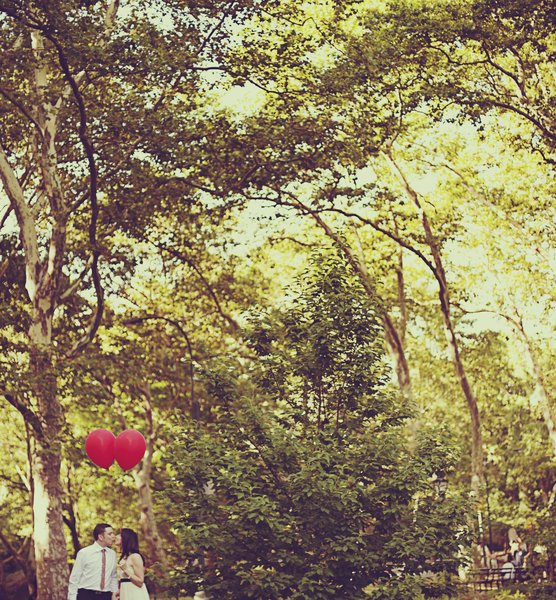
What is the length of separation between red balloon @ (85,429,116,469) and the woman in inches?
120

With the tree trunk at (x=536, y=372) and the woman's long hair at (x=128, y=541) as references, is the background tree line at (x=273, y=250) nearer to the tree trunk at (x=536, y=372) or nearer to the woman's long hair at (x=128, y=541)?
the tree trunk at (x=536, y=372)

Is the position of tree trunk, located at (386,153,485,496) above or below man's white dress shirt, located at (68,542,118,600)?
above

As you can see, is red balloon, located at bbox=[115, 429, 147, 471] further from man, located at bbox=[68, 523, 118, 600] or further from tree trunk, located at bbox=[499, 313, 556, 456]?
tree trunk, located at bbox=[499, 313, 556, 456]

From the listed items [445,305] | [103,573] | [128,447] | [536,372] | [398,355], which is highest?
[445,305]

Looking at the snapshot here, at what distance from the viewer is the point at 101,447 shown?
1455 cm

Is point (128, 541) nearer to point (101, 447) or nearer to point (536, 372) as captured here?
point (101, 447)

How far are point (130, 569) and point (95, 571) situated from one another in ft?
2.51

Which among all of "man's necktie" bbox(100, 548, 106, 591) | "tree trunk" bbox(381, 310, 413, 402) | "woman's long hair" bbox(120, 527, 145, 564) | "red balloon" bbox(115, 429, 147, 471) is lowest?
"man's necktie" bbox(100, 548, 106, 591)

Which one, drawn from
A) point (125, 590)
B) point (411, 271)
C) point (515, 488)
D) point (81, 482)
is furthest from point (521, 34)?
point (515, 488)

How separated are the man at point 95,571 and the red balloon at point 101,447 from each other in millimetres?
3906

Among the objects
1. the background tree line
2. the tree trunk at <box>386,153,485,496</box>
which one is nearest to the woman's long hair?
the background tree line

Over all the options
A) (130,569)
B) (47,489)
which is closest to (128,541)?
(130,569)

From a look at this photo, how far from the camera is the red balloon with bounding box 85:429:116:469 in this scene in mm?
14531

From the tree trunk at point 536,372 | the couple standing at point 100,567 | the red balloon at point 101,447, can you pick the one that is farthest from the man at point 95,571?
the tree trunk at point 536,372
